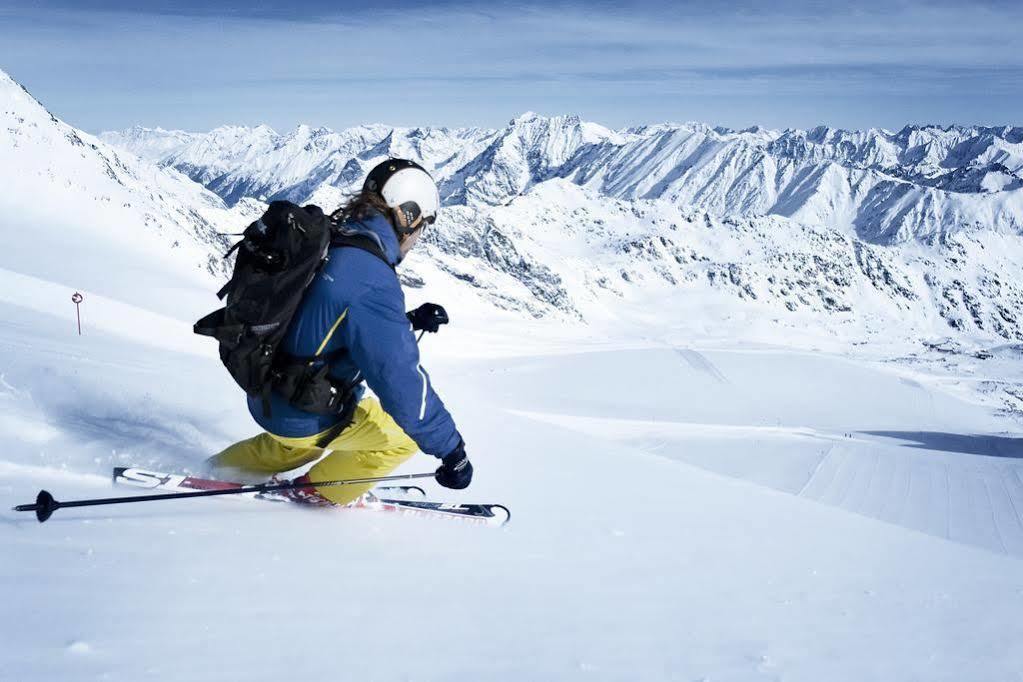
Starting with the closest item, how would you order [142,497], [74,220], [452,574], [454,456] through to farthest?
1. [142,497]
2. [452,574]
3. [454,456]
4. [74,220]

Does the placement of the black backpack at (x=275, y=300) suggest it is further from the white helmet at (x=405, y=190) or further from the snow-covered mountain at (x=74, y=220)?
the snow-covered mountain at (x=74, y=220)

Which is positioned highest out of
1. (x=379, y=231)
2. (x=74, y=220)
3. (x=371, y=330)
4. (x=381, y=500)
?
(x=379, y=231)

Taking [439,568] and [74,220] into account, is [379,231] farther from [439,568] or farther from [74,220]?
[74,220]

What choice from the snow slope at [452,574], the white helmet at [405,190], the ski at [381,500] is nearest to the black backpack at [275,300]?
the white helmet at [405,190]

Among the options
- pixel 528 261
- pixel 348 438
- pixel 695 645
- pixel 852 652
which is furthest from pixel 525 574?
pixel 528 261

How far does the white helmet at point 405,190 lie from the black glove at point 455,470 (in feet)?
4.11

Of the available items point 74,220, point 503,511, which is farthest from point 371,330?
point 74,220

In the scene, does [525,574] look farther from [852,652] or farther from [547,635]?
[852,652]

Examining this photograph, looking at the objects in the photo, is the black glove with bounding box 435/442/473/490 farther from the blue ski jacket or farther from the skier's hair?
the skier's hair

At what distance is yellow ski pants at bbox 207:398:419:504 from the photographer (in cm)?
425

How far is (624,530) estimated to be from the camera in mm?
5152

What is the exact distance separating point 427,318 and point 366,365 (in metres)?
0.92

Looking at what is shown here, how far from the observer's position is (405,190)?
3881 mm

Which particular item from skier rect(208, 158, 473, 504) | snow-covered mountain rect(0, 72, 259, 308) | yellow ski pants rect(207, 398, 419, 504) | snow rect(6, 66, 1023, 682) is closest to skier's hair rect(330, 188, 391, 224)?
skier rect(208, 158, 473, 504)
